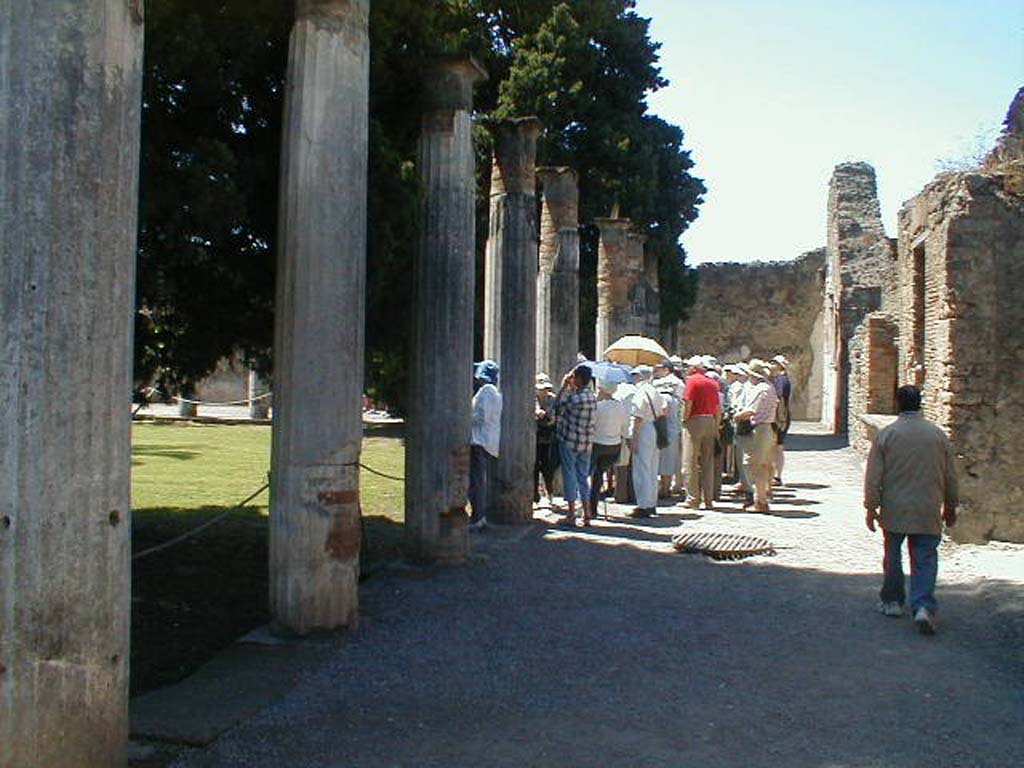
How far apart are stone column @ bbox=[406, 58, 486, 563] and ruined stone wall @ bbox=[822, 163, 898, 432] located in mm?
16809

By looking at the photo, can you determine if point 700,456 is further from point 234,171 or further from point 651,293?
point 651,293

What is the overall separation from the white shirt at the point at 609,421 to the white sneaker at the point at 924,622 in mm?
5432

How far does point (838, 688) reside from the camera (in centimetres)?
604

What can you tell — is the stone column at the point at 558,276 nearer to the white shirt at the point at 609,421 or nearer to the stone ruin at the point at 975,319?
the white shirt at the point at 609,421

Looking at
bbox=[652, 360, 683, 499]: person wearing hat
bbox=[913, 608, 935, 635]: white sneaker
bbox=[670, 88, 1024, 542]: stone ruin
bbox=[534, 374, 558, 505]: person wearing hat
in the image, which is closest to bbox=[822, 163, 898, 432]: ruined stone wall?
bbox=[670, 88, 1024, 542]: stone ruin

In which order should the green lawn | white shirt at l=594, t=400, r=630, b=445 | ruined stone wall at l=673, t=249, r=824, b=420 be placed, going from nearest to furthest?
the green lawn
white shirt at l=594, t=400, r=630, b=445
ruined stone wall at l=673, t=249, r=824, b=420

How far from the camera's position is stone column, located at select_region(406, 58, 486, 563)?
9312 mm

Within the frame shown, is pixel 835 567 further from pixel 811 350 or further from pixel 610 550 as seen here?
pixel 811 350

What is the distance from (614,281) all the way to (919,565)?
12.8 meters

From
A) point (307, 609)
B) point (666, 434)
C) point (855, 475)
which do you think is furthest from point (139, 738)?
point (855, 475)

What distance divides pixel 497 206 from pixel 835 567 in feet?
16.8

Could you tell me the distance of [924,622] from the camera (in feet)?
24.0

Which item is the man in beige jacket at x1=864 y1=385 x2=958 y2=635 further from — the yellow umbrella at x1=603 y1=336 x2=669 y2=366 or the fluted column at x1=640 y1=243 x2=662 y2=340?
the fluted column at x1=640 y1=243 x2=662 y2=340

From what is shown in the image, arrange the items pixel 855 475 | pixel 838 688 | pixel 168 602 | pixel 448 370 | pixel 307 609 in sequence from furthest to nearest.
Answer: pixel 855 475, pixel 448 370, pixel 168 602, pixel 307 609, pixel 838 688
